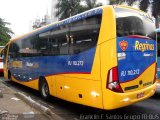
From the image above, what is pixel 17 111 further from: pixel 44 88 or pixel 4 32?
pixel 4 32

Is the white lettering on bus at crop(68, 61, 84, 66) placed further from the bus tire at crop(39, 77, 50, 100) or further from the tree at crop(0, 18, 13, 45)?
the tree at crop(0, 18, 13, 45)

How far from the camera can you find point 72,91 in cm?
842

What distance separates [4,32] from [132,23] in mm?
52355

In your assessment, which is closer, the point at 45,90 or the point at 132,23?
the point at 132,23

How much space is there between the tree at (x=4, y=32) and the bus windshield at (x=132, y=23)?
156 feet

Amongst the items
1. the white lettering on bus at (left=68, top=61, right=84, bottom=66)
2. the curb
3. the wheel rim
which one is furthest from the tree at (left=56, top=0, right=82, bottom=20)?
the white lettering on bus at (left=68, top=61, right=84, bottom=66)

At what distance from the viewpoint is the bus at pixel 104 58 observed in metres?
6.96

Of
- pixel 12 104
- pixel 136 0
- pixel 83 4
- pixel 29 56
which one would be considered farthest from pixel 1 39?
pixel 12 104

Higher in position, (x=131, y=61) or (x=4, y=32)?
(x=4, y=32)

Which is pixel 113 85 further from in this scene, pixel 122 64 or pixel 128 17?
pixel 128 17

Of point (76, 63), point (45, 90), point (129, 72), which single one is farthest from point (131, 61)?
point (45, 90)

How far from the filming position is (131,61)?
7410mm

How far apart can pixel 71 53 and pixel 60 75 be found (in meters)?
1.07

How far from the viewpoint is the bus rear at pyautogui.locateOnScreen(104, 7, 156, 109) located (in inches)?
274
